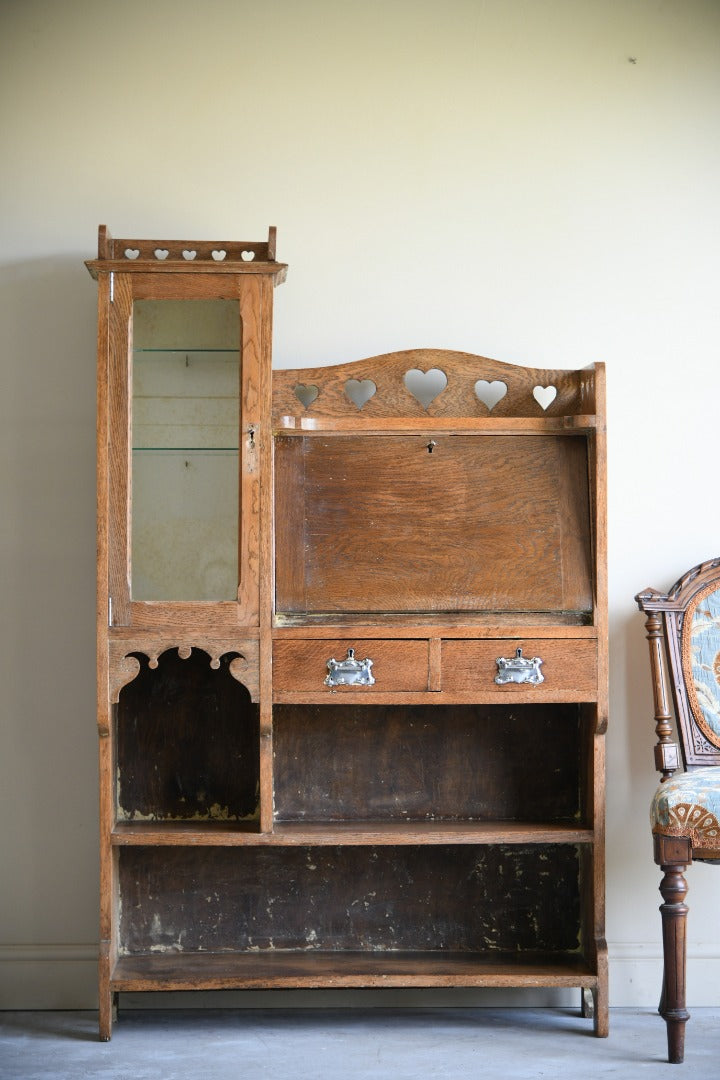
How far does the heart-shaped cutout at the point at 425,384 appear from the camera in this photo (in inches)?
111

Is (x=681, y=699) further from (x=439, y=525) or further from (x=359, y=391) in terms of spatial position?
(x=359, y=391)

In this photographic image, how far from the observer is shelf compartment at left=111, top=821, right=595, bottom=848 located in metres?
2.48

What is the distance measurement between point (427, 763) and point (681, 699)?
70cm

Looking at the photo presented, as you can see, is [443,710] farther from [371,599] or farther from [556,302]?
[556,302]

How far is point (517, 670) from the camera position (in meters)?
2.48

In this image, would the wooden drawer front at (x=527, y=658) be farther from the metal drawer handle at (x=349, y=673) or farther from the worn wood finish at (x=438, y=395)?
the worn wood finish at (x=438, y=395)

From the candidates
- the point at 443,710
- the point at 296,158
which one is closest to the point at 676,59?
the point at 296,158

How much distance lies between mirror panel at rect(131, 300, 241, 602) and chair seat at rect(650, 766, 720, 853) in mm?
1156

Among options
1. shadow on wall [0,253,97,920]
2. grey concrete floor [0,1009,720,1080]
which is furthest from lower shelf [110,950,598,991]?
shadow on wall [0,253,97,920]

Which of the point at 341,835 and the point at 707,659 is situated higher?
the point at 707,659

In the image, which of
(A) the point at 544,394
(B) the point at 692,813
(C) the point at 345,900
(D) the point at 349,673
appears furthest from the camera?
(A) the point at 544,394

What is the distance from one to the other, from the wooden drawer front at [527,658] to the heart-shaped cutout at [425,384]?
74cm

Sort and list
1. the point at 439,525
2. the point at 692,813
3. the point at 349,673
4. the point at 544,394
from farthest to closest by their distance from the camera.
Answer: the point at 544,394 < the point at 439,525 < the point at 349,673 < the point at 692,813

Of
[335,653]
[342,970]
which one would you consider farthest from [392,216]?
[342,970]
